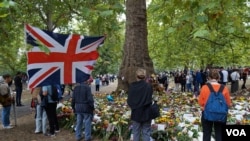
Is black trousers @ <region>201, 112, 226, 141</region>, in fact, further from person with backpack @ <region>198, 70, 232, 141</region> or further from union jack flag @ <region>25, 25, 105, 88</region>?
union jack flag @ <region>25, 25, 105, 88</region>

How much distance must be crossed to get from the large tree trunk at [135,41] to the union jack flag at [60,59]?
3890 mm

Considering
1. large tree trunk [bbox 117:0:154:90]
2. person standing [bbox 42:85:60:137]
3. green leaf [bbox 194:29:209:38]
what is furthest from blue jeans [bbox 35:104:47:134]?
green leaf [bbox 194:29:209:38]

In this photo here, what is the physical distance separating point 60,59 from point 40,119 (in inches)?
96.4

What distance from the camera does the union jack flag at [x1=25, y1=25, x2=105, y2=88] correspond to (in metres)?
8.22

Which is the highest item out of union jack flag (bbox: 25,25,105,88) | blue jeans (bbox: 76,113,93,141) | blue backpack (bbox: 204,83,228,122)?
union jack flag (bbox: 25,25,105,88)

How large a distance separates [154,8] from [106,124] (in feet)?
11.3

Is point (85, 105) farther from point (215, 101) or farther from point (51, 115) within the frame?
point (215, 101)

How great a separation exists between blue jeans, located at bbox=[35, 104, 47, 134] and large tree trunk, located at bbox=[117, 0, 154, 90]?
11.9 ft

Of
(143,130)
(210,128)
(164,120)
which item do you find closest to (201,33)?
(210,128)

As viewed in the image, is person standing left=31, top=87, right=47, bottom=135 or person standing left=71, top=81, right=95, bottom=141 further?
person standing left=31, top=87, right=47, bottom=135

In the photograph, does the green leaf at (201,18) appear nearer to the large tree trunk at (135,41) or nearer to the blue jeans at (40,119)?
the blue jeans at (40,119)

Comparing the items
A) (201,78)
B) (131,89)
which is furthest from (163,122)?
(201,78)

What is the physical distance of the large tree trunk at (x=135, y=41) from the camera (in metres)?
12.9

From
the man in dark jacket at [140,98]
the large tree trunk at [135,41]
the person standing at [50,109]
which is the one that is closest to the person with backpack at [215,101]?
the man in dark jacket at [140,98]
